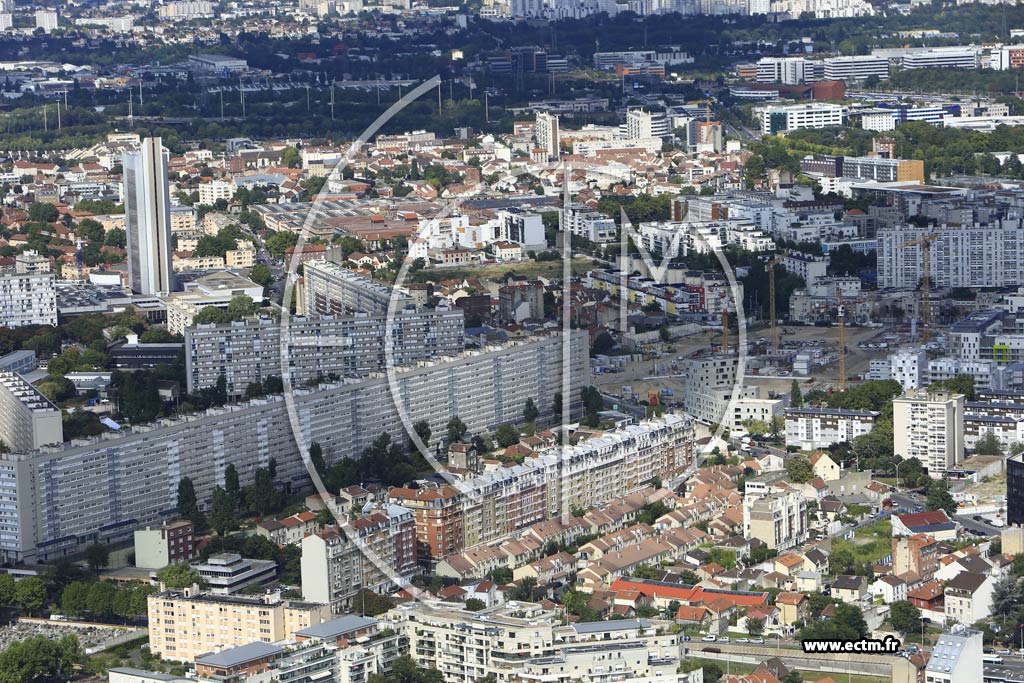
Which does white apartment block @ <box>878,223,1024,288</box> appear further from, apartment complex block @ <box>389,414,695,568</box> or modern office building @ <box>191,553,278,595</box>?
modern office building @ <box>191,553,278,595</box>

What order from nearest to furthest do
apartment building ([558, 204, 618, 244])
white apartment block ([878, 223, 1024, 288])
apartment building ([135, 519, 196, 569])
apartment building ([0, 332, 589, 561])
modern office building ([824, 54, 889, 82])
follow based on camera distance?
apartment building ([135, 519, 196, 569]) < apartment building ([0, 332, 589, 561]) < white apartment block ([878, 223, 1024, 288]) < apartment building ([558, 204, 618, 244]) < modern office building ([824, 54, 889, 82])

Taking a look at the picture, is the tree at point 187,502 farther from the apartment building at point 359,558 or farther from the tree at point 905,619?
the tree at point 905,619

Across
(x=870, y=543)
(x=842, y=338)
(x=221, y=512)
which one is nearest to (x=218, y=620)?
(x=221, y=512)

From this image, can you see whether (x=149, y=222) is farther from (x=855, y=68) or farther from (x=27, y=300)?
(x=855, y=68)

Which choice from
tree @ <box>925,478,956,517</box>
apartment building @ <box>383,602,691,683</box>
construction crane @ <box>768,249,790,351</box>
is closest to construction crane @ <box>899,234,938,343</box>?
construction crane @ <box>768,249,790,351</box>

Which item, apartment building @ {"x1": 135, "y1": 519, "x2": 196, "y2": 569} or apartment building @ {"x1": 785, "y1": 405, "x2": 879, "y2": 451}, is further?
apartment building @ {"x1": 785, "y1": 405, "x2": 879, "y2": 451}

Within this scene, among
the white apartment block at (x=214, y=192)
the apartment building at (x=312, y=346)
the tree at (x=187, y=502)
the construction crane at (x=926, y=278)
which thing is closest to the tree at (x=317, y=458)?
the tree at (x=187, y=502)
